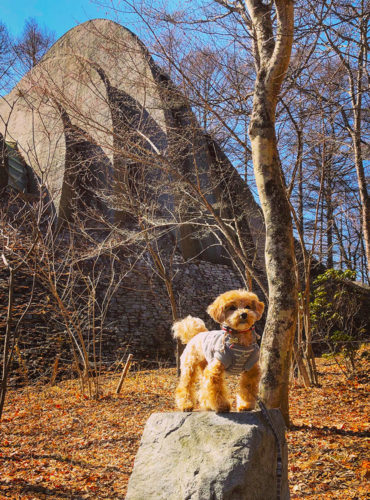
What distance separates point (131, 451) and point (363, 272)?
16.9 m

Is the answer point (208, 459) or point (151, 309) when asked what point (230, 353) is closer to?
point (208, 459)

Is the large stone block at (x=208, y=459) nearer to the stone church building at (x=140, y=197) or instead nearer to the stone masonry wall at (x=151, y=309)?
the stone church building at (x=140, y=197)

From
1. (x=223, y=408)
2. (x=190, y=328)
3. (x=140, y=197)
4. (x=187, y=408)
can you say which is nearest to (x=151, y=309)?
(x=140, y=197)

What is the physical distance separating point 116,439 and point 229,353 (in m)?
4.06

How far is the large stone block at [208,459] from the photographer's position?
8.91 feet

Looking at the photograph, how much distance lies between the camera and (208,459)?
281 cm

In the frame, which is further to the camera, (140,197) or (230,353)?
(140,197)

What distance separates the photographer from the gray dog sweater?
2.92 meters

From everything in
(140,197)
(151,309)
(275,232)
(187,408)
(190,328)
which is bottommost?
(187,408)

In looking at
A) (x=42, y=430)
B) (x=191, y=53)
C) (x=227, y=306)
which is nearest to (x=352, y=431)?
(x=227, y=306)

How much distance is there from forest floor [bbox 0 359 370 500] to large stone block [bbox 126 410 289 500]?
1.44 metres

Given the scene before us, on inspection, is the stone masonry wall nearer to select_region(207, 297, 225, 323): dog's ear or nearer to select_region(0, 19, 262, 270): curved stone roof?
select_region(0, 19, 262, 270): curved stone roof

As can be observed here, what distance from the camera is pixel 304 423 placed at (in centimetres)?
567

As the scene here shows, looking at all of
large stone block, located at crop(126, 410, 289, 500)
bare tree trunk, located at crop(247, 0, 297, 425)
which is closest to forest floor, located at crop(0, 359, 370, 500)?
bare tree trunk, located at crop(247, 0, 297, 425)
